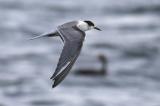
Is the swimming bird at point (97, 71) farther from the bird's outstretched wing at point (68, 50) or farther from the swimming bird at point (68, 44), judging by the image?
the bird's outstretched wing at point (68, 50)

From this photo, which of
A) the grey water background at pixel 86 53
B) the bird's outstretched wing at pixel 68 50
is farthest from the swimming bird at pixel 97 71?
the bird's outstretched wing at pixel 68 50

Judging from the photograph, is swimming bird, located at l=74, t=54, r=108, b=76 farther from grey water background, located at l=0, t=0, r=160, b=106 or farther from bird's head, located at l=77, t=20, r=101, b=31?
bird's head, located at l=77, t=20, r=101, b=31

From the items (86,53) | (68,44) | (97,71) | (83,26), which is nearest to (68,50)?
(68,44)

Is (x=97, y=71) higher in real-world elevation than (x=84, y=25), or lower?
higher

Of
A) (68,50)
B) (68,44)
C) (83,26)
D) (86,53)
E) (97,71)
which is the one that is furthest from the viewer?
(86,53)

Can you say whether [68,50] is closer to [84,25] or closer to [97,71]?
[84,25]

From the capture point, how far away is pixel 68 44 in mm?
11109

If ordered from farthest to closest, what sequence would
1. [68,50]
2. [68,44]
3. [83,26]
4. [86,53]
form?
[86,53]
[83,26]
[68,44]
[68,50]

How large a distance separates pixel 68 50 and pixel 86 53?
62.9 ft

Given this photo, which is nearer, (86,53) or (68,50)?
(68,50)

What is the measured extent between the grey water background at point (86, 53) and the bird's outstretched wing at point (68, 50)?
13217 mm

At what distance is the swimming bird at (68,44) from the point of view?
33.3 ft

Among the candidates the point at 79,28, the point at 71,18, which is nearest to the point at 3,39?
the point at 71,18

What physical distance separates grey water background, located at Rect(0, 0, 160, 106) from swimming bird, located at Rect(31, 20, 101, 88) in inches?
511
